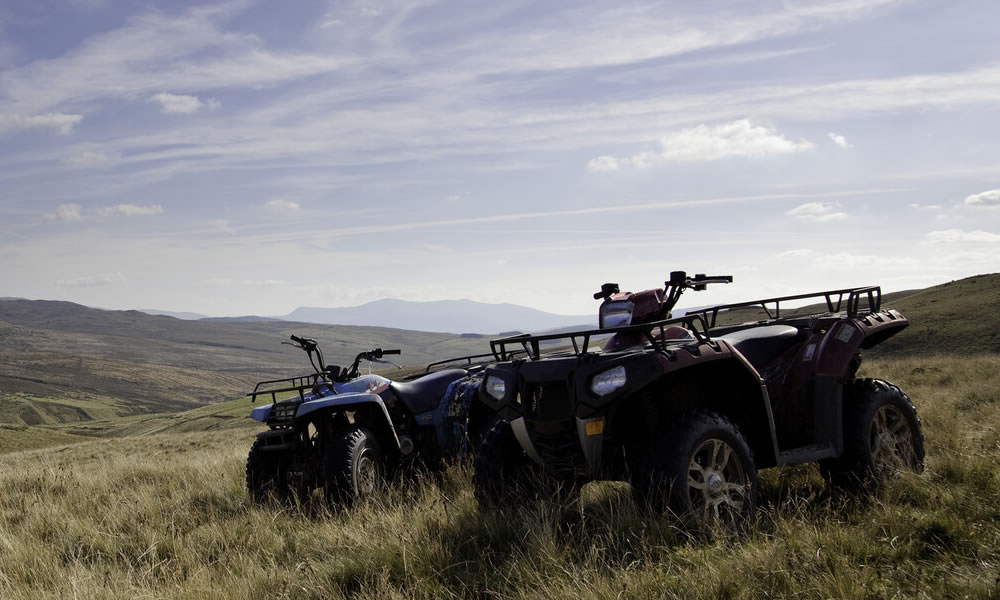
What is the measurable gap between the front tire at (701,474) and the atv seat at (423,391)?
3.83 metres

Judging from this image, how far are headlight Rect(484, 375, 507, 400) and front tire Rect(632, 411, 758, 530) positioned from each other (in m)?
1.18

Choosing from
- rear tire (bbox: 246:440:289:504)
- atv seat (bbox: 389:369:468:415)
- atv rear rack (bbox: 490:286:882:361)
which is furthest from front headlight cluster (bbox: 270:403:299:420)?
atv rear rack (bbox: 490:286:882:361)

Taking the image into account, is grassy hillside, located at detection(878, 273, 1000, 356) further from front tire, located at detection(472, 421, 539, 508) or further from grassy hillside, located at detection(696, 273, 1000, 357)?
front tire, located at detection(472, 421, 539, 508)

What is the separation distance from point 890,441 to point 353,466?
4651 millimetres

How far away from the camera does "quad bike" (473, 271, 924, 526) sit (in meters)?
4.97

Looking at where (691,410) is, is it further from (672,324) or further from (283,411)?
(283,411)

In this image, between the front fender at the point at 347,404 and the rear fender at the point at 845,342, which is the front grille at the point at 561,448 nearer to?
the rear fender at the point at 845,342

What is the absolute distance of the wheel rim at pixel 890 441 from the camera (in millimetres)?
5953

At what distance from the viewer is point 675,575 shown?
400cm

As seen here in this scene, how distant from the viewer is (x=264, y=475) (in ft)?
27.3

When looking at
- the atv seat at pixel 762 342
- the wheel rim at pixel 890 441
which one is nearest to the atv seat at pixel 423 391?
the atv seat at pixel 762 342

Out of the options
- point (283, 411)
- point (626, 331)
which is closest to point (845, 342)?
point (626, 331)

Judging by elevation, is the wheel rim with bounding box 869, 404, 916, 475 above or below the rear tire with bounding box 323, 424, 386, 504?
above

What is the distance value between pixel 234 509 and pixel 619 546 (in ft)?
15.4
